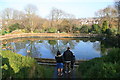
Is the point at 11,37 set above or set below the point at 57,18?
below

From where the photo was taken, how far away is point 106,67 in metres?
4.23

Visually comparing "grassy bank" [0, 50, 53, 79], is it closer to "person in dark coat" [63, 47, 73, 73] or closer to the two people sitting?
the two people sitting

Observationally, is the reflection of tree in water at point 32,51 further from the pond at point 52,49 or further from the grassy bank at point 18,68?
the grassy bank at point 18,68

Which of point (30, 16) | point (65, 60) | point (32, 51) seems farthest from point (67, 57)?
point (30, 16)

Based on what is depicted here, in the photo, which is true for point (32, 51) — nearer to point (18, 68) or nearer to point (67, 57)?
Answer: point (67, 57)

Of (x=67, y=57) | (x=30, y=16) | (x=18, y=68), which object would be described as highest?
(x=30, y=16)

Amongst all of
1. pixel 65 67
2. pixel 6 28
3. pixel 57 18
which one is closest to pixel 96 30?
pixel 57 18

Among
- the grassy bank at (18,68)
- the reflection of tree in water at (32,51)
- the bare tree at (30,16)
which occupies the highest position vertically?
the bare tree at (30,16)

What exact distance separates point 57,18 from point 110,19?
14.9 meters

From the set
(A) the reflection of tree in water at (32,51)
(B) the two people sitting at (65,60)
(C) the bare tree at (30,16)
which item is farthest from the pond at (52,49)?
(C) the bare tree at (30,16)

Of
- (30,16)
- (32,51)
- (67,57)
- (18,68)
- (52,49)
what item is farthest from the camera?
(30,16)

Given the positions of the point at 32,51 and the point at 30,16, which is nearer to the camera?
the point at 32,51

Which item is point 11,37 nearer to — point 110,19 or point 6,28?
point 6,28

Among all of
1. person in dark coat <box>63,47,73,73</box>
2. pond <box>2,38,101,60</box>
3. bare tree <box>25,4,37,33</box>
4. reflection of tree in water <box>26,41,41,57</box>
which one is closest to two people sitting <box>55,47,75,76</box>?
person in dark coat <box>63,47,73,73</box>
